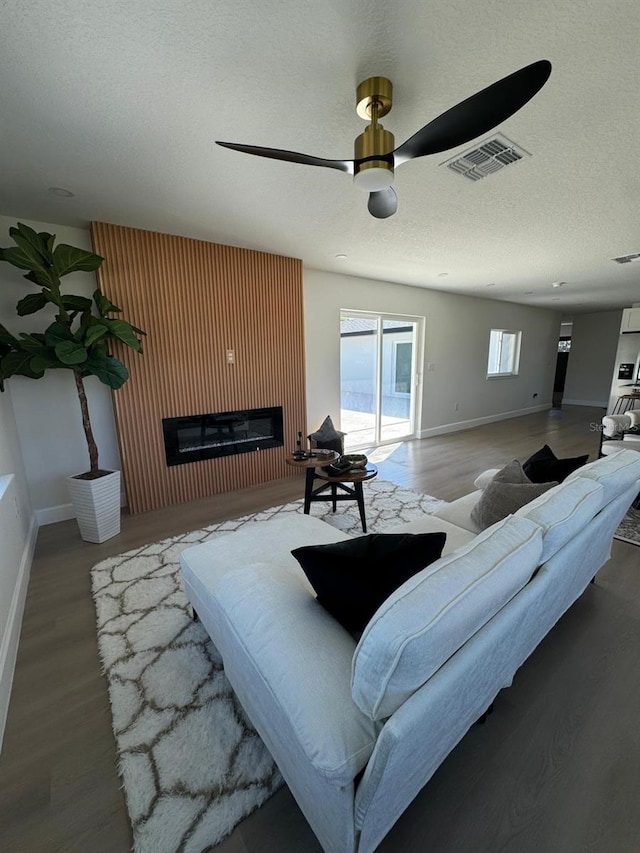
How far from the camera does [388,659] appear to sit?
0.70 meters

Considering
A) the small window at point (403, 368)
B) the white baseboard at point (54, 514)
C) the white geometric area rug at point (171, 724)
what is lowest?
the white geometric area rug at point (171, 724)

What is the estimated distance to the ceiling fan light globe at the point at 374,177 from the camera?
4.19ft

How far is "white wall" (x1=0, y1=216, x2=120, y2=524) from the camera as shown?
2713 millimetres

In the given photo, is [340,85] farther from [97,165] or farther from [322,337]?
[322,337]

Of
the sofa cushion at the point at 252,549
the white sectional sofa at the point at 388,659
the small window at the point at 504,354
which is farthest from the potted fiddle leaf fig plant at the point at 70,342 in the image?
Answer: the small window at the point at 504,354

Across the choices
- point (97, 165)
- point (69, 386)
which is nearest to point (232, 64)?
point (97, 165)

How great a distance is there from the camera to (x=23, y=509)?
8.34 ft

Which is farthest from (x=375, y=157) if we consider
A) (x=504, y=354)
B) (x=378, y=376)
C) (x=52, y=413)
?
(x=504, y=354)

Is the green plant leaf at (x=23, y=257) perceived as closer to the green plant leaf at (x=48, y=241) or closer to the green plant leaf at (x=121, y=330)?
the green plant leaf at (x=48, y=241)

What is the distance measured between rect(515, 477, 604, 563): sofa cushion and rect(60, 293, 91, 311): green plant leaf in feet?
10.3

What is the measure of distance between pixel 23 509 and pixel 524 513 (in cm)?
331

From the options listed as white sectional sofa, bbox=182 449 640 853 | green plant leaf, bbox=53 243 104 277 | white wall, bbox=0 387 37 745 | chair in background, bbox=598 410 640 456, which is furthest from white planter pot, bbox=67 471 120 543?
chair in background, bbox=598 410 640 456

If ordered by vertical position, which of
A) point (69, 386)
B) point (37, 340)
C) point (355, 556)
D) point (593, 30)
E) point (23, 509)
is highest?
point (593, 30)

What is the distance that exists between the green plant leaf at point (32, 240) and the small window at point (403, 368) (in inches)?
177
